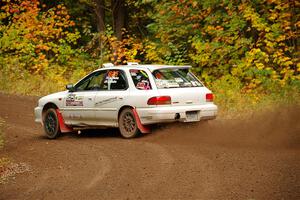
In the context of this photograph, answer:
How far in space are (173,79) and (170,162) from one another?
334 cm

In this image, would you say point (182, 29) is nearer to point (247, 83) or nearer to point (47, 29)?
point (247, 83)

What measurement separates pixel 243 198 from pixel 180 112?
5.38 meters

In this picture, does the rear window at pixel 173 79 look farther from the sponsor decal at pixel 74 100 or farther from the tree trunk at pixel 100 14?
the tree trunk at pixel 100 14

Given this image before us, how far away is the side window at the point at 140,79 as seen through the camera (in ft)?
43.9

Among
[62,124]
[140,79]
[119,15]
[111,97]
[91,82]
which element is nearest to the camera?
[140,79]

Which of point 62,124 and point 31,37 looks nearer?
point 62,124

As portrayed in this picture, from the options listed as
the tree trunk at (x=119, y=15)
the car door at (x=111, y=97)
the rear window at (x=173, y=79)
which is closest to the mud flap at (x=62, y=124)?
the car door at (x=111, y=97)

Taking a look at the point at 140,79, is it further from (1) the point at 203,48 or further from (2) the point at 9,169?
(1) the point at 203,48

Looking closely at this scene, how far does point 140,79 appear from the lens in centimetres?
1356

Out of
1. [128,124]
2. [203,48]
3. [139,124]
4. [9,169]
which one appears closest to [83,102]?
[128,124]

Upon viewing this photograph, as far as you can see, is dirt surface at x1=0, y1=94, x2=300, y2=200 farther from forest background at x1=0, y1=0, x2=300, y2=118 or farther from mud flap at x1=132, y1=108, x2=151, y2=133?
forest background at x1=0, y1=0, x2=300, y2=118

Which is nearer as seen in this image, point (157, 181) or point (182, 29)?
point (157, 181)

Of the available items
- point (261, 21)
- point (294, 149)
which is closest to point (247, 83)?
point (261, 21)

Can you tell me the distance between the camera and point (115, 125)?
13.7 meters
